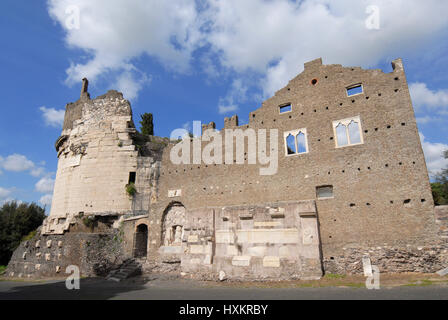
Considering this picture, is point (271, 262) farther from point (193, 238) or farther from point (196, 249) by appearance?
point (193, 238)

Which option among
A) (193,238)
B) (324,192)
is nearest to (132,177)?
(193,238)

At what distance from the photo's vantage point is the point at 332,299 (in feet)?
24.8

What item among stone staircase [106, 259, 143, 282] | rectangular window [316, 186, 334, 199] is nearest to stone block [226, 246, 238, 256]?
rectangular window [316, 186, 334, 199]

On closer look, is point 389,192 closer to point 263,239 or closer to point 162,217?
point 263,239

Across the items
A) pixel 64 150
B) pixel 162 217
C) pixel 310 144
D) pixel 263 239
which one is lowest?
pixel 263 239

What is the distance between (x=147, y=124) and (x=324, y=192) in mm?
21010

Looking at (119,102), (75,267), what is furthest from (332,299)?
(119,102)

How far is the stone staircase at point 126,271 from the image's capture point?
48.6ft

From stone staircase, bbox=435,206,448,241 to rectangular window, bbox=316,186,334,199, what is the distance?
13.7ft

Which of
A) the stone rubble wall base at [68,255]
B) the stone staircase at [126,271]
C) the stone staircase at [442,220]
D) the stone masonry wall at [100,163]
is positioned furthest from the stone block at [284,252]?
the stone masonry wall at [100,163]

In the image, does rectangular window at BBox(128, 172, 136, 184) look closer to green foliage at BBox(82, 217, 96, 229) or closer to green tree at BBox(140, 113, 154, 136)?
green foliage at BBox(82, 217, 96, 229)

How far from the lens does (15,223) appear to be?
29.3 metres

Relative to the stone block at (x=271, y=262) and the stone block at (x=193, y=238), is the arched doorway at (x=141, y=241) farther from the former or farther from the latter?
the stone block at (x=271, y=262)
